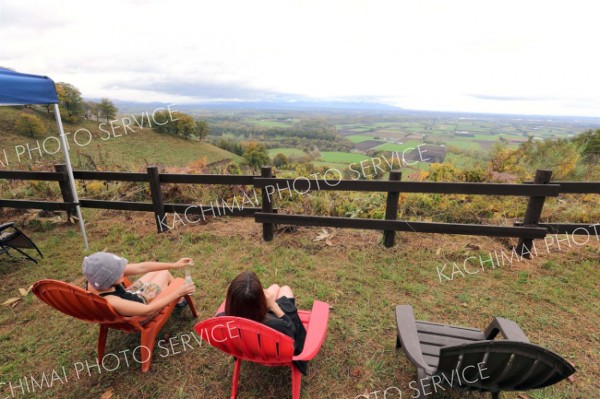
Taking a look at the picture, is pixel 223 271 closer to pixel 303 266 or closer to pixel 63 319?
pixel 303 266

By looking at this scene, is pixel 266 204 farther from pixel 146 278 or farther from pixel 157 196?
pixel 146 278

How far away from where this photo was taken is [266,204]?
4859mm

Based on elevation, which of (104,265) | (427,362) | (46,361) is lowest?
(46,361)

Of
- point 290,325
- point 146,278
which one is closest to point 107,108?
point 146,278

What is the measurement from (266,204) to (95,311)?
2.90 meters

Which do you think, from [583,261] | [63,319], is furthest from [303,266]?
[583,261]

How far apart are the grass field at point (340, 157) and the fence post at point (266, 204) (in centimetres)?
216

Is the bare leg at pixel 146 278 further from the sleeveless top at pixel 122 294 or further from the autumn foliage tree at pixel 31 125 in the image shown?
the autumn foliage tree at pixel 31 125

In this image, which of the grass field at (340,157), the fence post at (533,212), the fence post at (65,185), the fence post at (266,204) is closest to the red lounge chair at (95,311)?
the fence post at (266,204)

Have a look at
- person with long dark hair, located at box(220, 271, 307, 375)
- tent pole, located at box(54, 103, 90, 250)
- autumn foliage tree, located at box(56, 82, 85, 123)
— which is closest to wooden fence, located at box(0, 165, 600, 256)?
tent pole, located at box(54, 103, 90, 250)

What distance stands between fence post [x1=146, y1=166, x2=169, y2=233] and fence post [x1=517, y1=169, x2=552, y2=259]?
19.6ft

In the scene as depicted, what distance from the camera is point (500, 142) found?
25.9 ft

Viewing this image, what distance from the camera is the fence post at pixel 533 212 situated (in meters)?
4.06

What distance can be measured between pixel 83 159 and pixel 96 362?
294 inches
